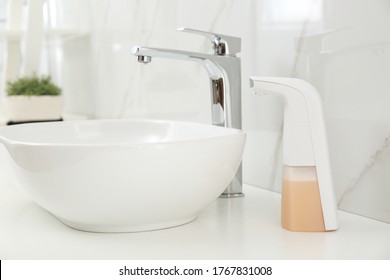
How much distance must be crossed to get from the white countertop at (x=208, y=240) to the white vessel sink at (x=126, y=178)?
0.09ft

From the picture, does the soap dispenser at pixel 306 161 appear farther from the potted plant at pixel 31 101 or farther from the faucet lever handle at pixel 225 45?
the potted plant at pixel 31 101

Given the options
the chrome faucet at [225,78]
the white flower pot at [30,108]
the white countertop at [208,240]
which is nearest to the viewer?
the white countertop at [208,240]

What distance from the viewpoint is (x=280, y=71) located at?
3.13 ft

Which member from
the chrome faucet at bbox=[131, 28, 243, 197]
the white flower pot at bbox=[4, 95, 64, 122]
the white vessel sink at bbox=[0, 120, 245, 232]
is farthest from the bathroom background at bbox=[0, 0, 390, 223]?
the white flower pot at bbox=[4, 95, 64, 122]

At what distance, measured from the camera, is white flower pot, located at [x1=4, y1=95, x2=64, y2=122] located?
1868 millimetres

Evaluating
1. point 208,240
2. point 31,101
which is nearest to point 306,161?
point 208,240

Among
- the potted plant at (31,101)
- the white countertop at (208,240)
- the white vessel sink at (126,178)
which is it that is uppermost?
the potted plant at (31,101)

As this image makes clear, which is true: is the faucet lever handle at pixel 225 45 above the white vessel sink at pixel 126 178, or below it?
above

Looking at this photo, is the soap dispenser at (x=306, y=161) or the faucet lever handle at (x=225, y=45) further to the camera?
the faucet lever handle at (x=225, y=45)

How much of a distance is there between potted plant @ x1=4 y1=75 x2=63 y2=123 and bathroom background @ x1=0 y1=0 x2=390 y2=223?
285 mm

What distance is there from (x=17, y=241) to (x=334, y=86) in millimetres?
508

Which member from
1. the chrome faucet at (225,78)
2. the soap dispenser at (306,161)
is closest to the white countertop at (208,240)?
the soap dispenser at (306,161)

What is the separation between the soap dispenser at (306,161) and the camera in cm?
72

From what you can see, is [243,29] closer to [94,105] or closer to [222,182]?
[222,182]
